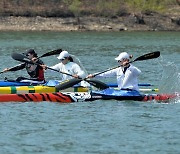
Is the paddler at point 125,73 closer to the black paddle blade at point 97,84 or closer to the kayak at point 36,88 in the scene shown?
the black paddle blade at point 97,84

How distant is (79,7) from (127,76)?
83856mm

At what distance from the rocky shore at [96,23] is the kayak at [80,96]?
71.4 metres

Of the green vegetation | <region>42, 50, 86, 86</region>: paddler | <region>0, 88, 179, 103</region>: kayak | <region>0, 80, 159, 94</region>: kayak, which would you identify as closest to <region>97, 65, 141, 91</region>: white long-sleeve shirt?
<region>0, 88, 179, 103</region>: kayak

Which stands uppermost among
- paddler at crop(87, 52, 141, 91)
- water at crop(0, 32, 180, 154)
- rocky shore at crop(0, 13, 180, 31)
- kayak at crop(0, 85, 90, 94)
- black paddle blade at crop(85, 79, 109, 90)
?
rocky shore at crop(0, 13, 180, 31)

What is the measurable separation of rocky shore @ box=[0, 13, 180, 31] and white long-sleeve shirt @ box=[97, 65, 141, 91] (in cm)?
7155

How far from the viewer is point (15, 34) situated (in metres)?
92.6

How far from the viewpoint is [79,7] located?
365 ft

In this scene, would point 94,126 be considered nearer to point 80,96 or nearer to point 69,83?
point 80,96

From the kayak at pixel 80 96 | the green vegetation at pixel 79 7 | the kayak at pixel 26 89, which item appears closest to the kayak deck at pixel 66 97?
the kayak at pixel 80 96

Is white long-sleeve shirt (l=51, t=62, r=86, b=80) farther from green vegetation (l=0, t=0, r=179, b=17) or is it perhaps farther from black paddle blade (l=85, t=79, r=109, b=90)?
green vegetation (l=0, t=0, r=179, b=17)

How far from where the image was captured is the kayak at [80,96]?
27.9 meters

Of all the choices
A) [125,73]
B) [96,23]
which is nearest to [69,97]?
[125,73]

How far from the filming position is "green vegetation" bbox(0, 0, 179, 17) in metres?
106

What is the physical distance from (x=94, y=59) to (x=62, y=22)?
1981 inches
